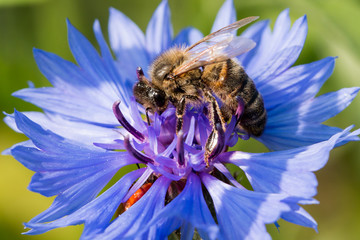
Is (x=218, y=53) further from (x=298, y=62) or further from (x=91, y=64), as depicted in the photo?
(x=298, y=62)

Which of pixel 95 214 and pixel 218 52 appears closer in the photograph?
pixel 95 214

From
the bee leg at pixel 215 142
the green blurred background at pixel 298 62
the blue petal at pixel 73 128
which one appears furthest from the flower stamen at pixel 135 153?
the green blurred background at pixel 298 62

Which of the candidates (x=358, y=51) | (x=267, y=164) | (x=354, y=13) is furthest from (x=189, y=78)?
(x=354, y=13)

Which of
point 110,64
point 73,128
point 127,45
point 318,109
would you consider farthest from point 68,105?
point 318,109

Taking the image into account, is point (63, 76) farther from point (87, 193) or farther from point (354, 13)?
Answer: point (354, 13)

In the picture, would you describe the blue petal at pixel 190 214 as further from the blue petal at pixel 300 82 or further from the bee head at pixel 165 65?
the blue petal at pixel 300 82

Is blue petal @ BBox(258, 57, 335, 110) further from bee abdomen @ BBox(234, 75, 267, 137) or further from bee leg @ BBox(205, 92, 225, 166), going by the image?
bee leg @ BBox(205, 92, 225, 166)

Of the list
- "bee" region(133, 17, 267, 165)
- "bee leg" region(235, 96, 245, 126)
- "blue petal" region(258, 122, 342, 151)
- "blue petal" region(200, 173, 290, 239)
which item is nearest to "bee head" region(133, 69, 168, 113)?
"bee" region(133, 17, 267, 165)
